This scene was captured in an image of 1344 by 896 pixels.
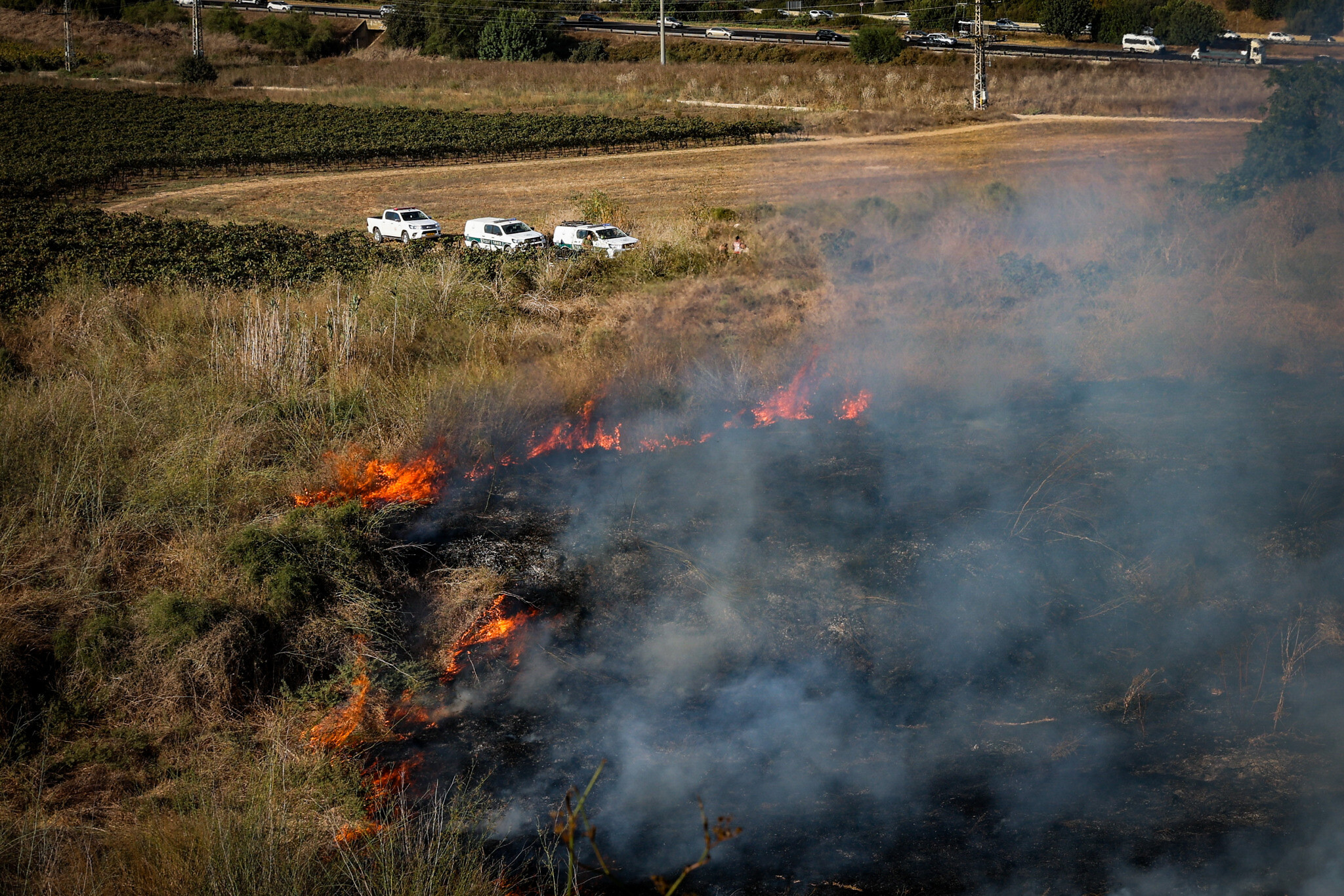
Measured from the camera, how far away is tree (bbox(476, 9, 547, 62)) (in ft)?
215

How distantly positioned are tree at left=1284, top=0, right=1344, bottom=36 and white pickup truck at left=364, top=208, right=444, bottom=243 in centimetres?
2549

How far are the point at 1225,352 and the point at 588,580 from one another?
11006 mm

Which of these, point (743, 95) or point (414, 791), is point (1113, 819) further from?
point (743, 95)

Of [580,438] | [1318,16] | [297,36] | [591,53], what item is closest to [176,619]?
[580,438]

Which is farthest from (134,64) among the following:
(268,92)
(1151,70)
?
(1151,70)

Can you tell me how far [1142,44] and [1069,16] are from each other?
530cm

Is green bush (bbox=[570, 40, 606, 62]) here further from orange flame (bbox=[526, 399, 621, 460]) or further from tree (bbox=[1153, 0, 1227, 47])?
orange flame (bbox=[526, 399, 621, 460])

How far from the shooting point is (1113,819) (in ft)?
23.0

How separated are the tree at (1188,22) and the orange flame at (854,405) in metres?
47.3

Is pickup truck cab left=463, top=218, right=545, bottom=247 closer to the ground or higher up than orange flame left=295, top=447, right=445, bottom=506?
higher up

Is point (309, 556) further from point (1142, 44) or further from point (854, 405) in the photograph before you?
point (1142, 44)

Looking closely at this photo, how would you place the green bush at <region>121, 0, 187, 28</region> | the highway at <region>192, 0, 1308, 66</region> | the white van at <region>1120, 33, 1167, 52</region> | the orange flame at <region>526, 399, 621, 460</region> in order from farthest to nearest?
the green bush at <region>121, 0, 187, 28</region> < the white van at <region>1120, 33, 1167, 52</region> < the highway at <region>192, 0, 1308, 66</region> < the orange flame at <region>526, 399, 621, 460</region>

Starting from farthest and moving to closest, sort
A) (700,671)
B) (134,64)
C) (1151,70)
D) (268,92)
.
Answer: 1. (134,64)
2. (268,92)
3. (1151,70)
4. (700,671)

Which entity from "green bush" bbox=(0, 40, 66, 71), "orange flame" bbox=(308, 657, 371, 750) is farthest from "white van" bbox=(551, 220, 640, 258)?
"green bush" bbox=(0, 40, 66, 71)
